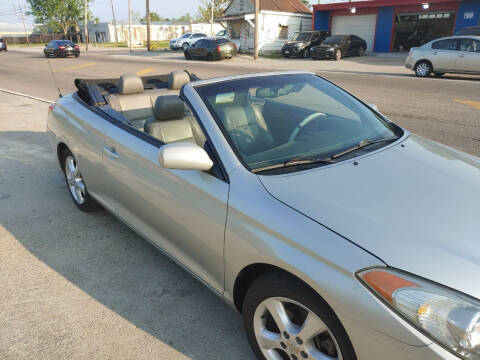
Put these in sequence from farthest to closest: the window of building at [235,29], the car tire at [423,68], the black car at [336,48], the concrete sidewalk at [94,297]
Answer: the window of building at [235,29], the black car at [336,48], the car tire at [423,68], the concrete sidewalk at [94,297]

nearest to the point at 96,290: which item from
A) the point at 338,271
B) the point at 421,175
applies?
the point at 338,271

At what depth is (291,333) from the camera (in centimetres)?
198

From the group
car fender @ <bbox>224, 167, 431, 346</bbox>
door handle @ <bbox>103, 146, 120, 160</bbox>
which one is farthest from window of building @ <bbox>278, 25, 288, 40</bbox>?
car fender @ <bbox>224, 167, 431, 346</bbox>

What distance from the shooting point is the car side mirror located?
2.25 metres

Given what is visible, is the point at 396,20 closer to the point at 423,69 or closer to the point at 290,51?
the point at 290,51

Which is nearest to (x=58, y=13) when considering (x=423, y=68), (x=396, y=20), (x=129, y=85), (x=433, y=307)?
(x=396, y=20)

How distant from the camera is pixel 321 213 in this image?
1.90 meters

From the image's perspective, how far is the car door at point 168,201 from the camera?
2.33 metres

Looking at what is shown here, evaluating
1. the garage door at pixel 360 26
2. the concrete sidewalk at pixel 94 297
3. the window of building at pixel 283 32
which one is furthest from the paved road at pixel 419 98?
the window of building at pixel 283 32

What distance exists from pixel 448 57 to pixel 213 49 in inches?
582

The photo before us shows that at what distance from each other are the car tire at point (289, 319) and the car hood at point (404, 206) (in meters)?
0.34

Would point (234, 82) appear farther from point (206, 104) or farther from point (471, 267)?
point (471, 267)

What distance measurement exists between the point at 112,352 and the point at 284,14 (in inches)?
1359

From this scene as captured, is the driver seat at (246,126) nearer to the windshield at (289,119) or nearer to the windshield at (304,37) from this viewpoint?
the windshield at (289,119)
